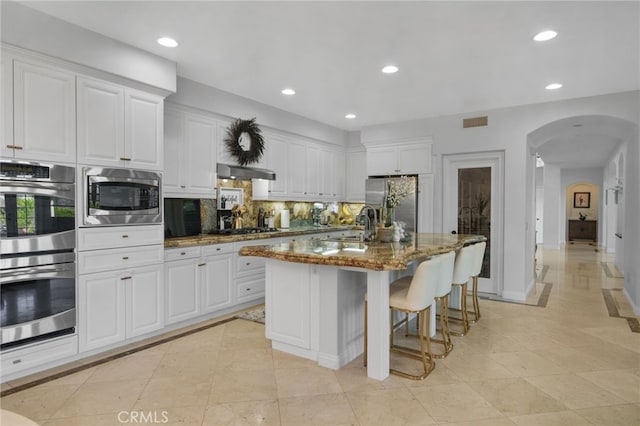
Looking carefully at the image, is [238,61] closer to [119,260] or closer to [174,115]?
[174,115]

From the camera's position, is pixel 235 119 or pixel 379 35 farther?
pixel 235 119

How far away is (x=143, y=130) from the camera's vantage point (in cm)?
368

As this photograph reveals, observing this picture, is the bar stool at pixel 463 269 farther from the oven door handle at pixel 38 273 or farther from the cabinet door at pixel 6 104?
the cabinet door at pixel 6 104

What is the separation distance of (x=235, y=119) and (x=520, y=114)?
410cm

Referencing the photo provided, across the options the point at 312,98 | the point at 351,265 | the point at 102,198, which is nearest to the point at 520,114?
the point at 312,98

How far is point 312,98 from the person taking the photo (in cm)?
522

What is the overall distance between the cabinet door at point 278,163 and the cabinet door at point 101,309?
2.79 m

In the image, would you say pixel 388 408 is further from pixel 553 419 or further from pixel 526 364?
→ pixel 526 364

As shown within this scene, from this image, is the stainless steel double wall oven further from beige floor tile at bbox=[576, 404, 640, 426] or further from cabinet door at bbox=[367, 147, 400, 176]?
cabinet door at bbox=[367, 147, 400, 176]

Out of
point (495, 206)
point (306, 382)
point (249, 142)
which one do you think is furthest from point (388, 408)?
point (495, 206)

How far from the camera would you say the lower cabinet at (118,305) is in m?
3.23

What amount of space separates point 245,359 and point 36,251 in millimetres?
1895

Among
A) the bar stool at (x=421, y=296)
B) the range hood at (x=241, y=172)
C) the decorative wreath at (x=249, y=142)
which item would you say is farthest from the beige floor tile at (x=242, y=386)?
the decorative wreath at (x=249, y=142)

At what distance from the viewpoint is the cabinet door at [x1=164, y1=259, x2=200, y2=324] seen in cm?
392
